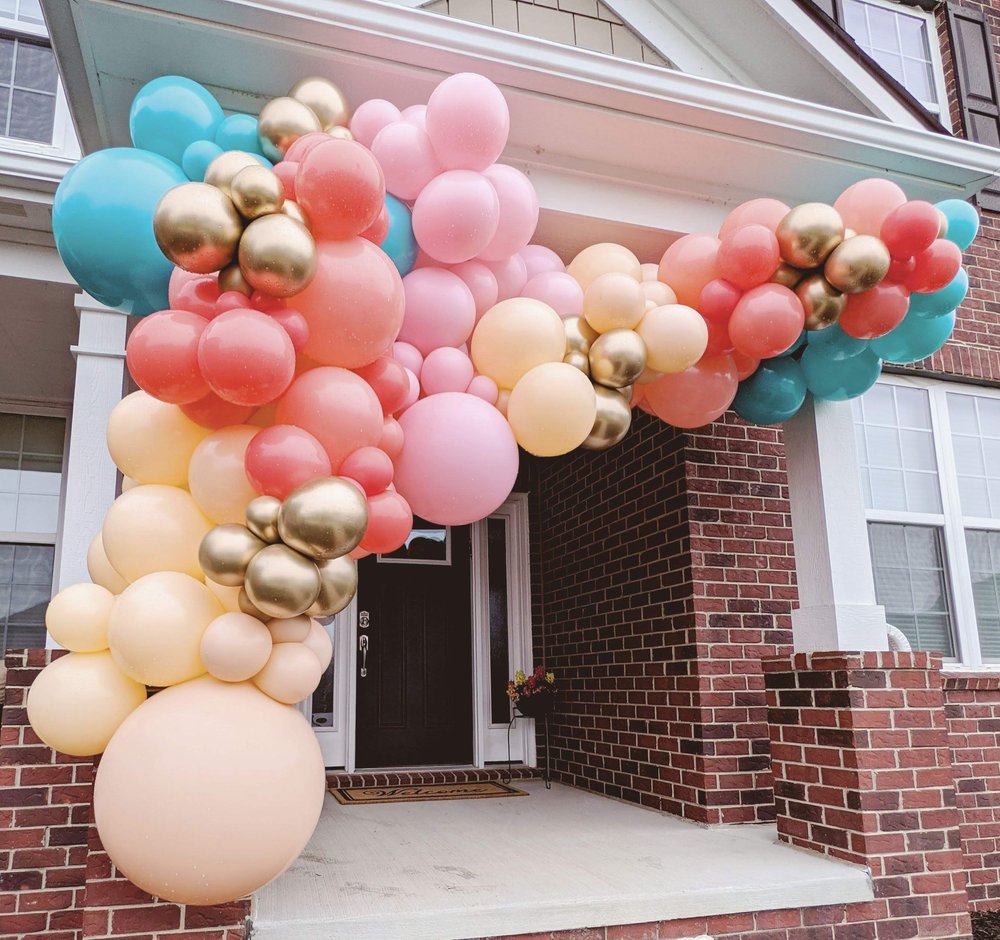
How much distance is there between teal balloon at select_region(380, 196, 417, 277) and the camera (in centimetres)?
249

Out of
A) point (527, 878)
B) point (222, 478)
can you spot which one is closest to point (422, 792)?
point (527, 878)

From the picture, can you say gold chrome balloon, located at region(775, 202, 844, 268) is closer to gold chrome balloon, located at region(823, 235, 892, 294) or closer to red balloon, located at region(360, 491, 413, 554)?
gold chrome balloon, located at region(823, 235, 892, 294)

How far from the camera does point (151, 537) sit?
2102mm

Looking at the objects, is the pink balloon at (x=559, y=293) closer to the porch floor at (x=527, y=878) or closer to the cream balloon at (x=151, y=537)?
the cream balloon at (x=151, y=537)

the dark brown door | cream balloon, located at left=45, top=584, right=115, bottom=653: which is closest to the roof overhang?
cream balloon, located at left=45, top=584, right=115, bottom=653

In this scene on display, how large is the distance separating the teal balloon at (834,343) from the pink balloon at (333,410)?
183 cm

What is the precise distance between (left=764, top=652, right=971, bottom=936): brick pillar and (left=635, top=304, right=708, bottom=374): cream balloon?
5.11 ft

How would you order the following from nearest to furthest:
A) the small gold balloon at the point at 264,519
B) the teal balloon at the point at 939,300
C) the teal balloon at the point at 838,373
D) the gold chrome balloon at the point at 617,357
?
the small gold balloon at the point at 264,519 < the gold chrome balloon at the point at 617,357 < the teal balloon at the point at 939,300 < the teal balloon at the point at 838,373

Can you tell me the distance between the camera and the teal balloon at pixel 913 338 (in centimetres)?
318

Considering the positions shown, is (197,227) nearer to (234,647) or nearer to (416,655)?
(234,647)

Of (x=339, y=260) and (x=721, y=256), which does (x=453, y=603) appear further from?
(x=339, y=260)

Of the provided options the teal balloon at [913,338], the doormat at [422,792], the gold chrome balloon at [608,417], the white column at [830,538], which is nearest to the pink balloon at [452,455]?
the gold chrome balloon at [608,417]

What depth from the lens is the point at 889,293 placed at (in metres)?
2.91

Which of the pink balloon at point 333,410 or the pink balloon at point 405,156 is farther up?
the pink balloon at point 405,156
